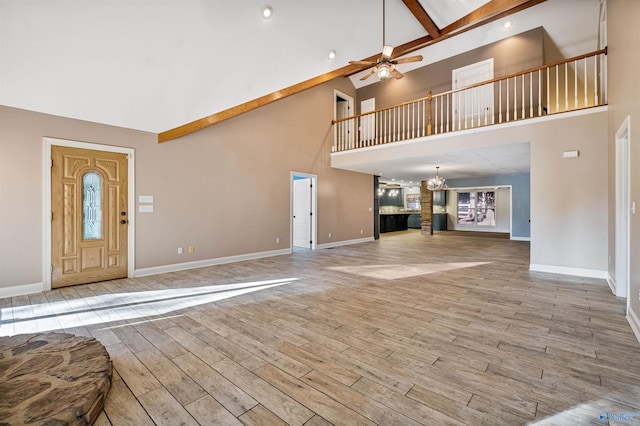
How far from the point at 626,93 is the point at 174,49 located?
16.7 feet

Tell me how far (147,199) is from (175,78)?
215 cm

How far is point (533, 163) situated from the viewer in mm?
5098

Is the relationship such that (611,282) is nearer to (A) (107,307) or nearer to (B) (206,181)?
(A) (107,307)

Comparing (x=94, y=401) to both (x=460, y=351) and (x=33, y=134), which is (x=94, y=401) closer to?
(x=460, y=351)

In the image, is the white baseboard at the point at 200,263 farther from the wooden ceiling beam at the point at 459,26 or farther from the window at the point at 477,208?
the window at the point at 477,208

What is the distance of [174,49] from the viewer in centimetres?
339

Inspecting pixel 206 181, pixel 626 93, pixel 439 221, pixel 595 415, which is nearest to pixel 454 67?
pixel 626 93

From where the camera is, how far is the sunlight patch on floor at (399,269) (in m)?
4.88

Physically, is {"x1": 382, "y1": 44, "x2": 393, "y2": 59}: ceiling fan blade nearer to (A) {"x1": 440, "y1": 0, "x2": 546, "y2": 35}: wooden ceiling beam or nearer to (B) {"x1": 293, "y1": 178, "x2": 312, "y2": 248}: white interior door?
(A) {"x1": 440, "y1": 0, "x2": 546, "y2": 35}: wooden ceiling beam

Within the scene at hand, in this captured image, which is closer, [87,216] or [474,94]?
[87,216]

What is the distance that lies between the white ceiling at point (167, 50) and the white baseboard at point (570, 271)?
194 inches

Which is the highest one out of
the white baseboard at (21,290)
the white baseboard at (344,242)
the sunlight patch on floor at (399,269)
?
the white baseboard at (344,242)

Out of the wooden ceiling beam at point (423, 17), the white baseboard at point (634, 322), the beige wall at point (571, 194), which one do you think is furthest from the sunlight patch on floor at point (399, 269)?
the wooden ceiling beam at point (423, 17)

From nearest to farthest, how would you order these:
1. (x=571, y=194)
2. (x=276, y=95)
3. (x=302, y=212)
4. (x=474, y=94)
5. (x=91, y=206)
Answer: (x=91, y=206), (x=571, y=194), (x=276, y=95), (x=474, y=94), (x=302, y=212)
